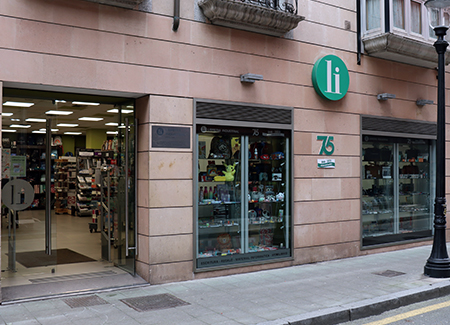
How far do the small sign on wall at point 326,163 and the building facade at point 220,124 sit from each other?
29 millimetres

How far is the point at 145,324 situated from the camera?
5.66 meters

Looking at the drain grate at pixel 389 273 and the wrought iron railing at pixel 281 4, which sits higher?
the wrought iron railing at pixel 281 4

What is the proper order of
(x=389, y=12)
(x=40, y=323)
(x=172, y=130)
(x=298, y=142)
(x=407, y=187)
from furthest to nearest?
1. (x=407, y=187)
2. (x=389, y=12)
3. (x=298, y=142)
4. (x=172, y=130)
5. (x=40, y=323)

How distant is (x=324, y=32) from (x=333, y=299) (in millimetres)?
5807

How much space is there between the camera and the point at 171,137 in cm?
779

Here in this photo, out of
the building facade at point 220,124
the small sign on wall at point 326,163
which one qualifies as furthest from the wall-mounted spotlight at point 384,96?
the small sign on wall at point 326,163

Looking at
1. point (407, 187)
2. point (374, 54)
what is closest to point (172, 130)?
point (374, 54)

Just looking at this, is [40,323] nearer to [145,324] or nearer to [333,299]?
[145,324]

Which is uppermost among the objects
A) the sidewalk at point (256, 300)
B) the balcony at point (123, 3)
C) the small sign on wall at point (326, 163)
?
the balcony at point (123, 3)

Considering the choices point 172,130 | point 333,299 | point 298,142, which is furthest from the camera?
point 298,142

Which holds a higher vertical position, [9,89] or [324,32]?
[324,32]

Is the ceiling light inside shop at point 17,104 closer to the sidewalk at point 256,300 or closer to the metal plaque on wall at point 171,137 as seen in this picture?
the metal plaque on wall at point 171,137

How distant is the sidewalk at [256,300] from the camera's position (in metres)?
5.90

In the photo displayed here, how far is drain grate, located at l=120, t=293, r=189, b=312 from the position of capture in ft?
20.9
